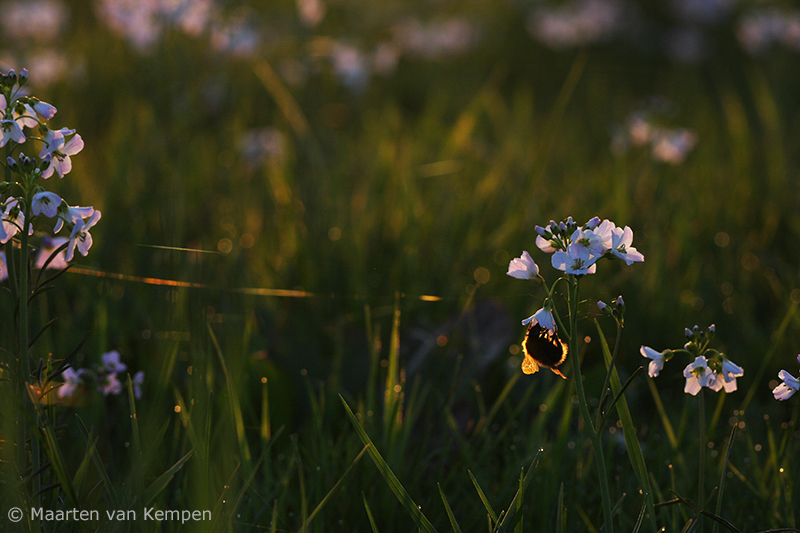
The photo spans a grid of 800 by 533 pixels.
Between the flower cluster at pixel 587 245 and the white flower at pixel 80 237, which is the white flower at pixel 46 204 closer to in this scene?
the white flower at pixel 80 237

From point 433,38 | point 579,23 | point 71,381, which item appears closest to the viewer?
point 71,381

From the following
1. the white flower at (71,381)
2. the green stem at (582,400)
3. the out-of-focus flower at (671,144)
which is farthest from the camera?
the out-of-focus flower at (671,144)

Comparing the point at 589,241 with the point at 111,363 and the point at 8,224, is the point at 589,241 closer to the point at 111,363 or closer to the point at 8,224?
the point at 8,224

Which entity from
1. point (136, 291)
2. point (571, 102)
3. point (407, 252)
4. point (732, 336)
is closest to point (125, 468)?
point (136, 291)

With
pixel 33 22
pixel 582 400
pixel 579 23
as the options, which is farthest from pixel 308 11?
pixel 33 22

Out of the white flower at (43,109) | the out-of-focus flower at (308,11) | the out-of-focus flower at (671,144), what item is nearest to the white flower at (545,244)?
the white flower at (43,109)

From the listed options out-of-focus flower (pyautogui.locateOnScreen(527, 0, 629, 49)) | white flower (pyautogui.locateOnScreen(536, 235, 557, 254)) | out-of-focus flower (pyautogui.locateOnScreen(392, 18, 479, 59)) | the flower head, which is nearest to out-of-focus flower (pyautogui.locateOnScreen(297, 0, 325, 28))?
white flower (pyautogui.locateOnScreen(536, 235, 557, 254))
